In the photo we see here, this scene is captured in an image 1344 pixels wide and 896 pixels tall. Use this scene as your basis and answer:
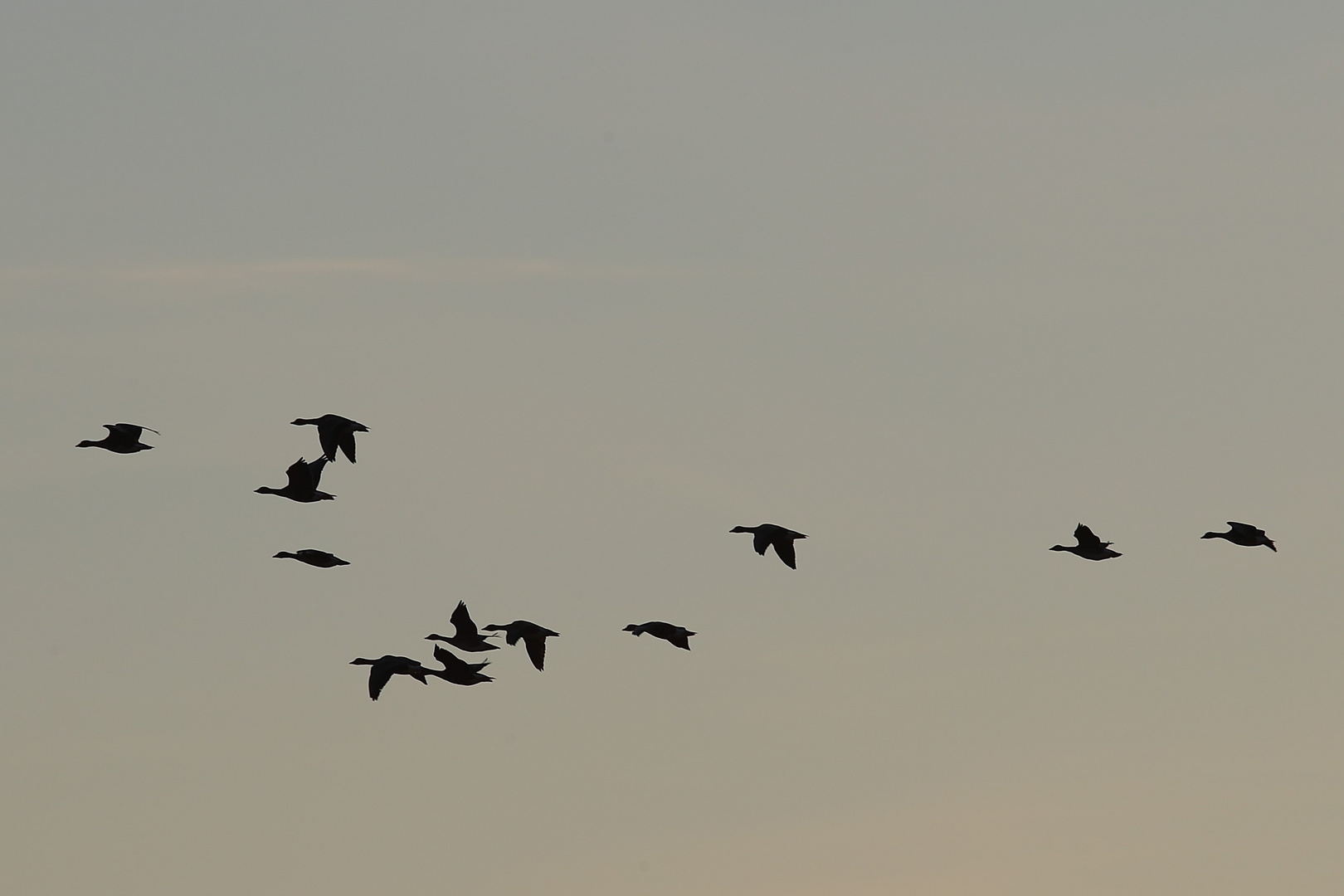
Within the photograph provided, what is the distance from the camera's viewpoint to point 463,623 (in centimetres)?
6303

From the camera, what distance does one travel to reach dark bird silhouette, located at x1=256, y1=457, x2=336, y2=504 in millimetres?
61719

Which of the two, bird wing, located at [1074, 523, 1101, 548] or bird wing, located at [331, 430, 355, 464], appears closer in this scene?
bird wing, located at [331, 430, 355, 464]

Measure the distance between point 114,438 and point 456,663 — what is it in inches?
389

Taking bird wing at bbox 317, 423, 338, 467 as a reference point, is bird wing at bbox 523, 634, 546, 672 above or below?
below

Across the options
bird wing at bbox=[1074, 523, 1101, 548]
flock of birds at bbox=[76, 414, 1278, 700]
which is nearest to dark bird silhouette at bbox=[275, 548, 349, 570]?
flock of birds at bbox=[76, 414, 1278, 700]

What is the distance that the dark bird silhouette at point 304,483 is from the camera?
6172 cm

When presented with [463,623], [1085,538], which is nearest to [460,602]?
[463,623]

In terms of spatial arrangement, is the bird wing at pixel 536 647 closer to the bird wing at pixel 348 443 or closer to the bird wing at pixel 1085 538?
the bird wing at pixel 348 443

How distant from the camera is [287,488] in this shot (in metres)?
62.0

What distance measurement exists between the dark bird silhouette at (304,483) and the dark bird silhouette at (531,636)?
19.9ft

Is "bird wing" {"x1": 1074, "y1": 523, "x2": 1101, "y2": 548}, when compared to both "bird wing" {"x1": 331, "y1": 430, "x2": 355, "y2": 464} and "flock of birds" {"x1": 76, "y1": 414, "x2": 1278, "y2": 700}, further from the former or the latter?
"bird wing" {"x1": 331, "y1": 430, "x2": 355, "y2": 464}

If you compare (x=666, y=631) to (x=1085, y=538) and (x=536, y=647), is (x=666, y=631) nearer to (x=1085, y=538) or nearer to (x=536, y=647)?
(x=536, y=647)

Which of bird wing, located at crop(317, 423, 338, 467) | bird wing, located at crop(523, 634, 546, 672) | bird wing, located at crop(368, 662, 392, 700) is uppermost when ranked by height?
bird wing, located at crop(317, 423, 338, 467)

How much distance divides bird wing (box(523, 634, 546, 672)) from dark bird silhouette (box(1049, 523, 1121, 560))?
524 inches
